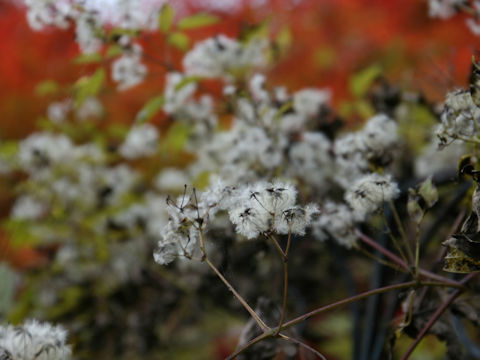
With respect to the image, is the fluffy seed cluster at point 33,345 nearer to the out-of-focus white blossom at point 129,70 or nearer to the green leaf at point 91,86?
the green leaf at point 91,86

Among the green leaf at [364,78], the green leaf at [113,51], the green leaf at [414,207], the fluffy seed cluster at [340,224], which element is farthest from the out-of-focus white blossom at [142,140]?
the green leaf at [414,207]

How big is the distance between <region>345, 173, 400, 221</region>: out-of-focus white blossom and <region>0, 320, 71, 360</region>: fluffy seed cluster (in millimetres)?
540

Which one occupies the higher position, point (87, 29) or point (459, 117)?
point (87, 29)

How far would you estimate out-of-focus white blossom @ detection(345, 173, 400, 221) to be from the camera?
76 centimetres

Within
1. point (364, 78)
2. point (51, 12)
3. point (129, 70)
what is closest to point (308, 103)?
point (364, 78)

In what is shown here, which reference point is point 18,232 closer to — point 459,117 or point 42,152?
point 42,152

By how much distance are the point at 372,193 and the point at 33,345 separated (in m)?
0.60

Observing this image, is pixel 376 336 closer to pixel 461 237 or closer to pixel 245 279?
pixel 461 237

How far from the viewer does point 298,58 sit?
400cm

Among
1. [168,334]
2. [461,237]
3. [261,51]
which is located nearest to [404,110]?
[261,51]

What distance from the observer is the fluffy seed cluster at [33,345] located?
2.21 feet

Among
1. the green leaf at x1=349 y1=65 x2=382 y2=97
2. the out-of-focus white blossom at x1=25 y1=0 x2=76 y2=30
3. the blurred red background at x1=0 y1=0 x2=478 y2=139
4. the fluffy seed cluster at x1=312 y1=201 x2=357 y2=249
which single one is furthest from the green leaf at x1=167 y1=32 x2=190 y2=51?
the blurred red background at x1=0 y1=0 x2=478 y2=139

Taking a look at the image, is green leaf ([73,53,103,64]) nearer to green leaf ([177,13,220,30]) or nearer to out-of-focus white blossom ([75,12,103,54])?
out-of-focus white blossom ([75,12,103,54])

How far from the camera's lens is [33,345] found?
0.68m
